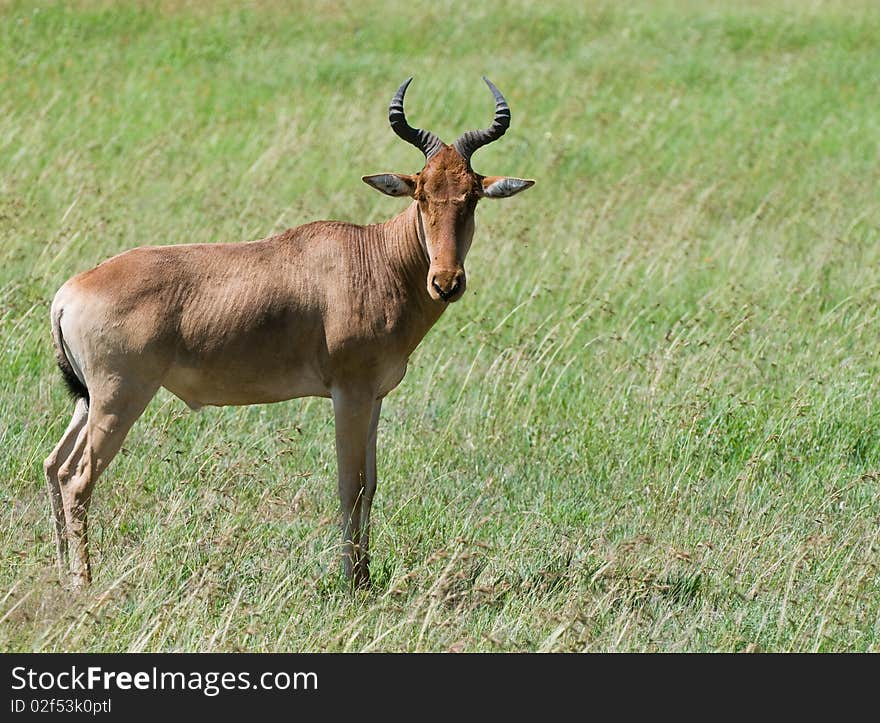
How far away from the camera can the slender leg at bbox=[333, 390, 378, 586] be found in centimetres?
768

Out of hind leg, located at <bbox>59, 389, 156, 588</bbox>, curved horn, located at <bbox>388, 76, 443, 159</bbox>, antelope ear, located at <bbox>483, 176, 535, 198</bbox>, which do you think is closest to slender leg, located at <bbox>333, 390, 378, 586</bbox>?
hind leg, located at <bbox>59, 389, 156, 588</bbox>

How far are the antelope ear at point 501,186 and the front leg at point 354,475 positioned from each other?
141cm

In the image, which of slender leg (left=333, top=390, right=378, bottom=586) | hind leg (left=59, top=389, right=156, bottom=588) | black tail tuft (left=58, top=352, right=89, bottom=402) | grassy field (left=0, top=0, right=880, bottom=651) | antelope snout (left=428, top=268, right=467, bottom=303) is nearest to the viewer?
grassy field (left=0, top=0, right=880, bottom=651)

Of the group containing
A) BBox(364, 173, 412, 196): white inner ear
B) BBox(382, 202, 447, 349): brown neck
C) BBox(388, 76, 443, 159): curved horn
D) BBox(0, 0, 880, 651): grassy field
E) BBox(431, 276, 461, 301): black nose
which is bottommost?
BBox(0, 0, 880, 651): grassy field

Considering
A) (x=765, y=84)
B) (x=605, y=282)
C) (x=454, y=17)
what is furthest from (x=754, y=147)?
(x=454, y=17)

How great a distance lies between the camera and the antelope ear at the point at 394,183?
25.7 feet

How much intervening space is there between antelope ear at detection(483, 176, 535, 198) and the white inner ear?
466mm

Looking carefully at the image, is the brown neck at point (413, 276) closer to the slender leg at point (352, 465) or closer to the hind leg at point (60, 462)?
the slender leg at point (352, 465)

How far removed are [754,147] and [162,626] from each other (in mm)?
14490

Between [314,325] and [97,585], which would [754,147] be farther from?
[97,585]

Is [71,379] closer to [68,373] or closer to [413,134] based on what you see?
[68,373]

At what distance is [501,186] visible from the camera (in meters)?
7.90

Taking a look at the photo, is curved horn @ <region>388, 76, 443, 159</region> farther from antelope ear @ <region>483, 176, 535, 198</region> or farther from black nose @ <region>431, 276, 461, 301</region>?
black nose @ <region>431, 276, 461, 301</region>

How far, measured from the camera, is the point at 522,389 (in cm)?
1040
